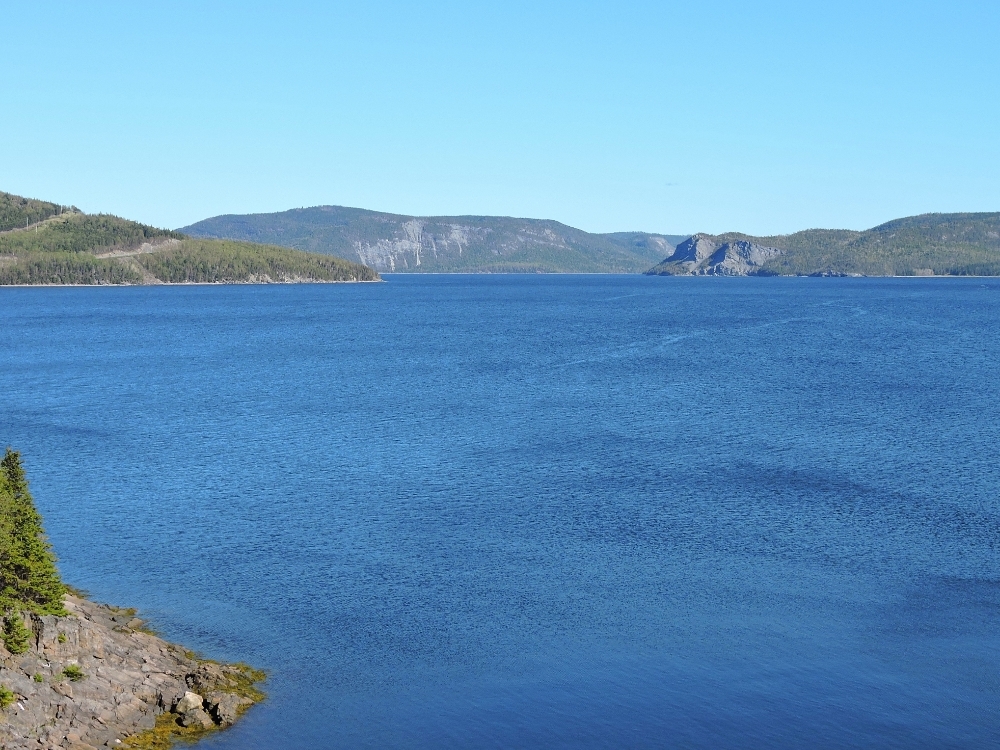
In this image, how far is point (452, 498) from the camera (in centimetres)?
5488

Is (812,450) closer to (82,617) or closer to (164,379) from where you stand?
(82,617)

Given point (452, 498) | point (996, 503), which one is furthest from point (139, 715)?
point (996, 503)

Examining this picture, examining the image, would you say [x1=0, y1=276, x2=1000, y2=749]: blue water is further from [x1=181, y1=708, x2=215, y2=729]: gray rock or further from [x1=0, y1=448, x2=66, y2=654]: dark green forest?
[x1=0, y1=448, x2=66, y2=654]: dark green forest

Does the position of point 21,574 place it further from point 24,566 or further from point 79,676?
Answer: point 79,676

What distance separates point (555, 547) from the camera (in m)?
47.4

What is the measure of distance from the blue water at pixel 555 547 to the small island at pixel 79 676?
4.51ft

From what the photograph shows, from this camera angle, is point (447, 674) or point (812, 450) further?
point (812, 450)

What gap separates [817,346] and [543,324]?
51343mm

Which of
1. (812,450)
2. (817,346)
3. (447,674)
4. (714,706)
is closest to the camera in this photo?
(714,706)

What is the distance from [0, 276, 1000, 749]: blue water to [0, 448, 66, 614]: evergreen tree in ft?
19.6

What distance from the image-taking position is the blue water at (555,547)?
33.4 m

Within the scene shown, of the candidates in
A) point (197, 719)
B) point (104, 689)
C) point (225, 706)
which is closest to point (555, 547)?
point (225, 706)

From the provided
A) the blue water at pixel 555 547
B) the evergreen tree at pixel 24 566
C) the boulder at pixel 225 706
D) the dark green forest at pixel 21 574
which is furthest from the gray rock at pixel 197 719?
the evergreen tree at pixel 24 566

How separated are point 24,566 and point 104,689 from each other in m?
4.85
